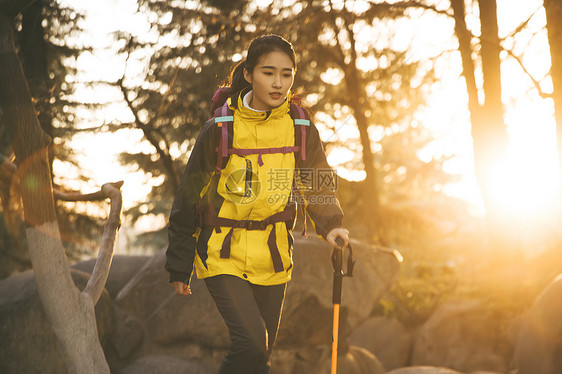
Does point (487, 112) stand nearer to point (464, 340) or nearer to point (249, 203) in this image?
point (464, 340)

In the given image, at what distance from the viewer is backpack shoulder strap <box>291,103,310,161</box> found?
131 inches

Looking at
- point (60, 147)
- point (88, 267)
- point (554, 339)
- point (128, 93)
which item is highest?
point (128, 93)

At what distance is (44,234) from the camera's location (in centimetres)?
332

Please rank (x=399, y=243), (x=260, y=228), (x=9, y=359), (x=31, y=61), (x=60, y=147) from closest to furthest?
(x=260, y=228), (x=9, y=359), (x=31, y=61), (x=60, y=147), (x=399, y=243)

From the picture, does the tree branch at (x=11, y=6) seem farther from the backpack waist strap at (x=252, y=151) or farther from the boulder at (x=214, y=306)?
the boulder at (x=214, y=306)

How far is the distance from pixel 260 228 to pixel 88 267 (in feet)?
13.9

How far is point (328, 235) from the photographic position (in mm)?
3283

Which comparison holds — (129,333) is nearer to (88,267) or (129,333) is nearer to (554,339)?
(88,267)

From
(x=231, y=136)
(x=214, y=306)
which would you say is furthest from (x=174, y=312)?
Answer: (x=231, y=136)

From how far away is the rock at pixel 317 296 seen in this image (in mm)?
5746

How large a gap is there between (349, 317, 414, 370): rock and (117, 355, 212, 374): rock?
3864 millimetres

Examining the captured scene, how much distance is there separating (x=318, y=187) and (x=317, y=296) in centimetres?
265

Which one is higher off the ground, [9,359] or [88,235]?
[88,235]

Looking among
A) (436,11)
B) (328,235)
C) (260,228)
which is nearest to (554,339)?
(328,235)
